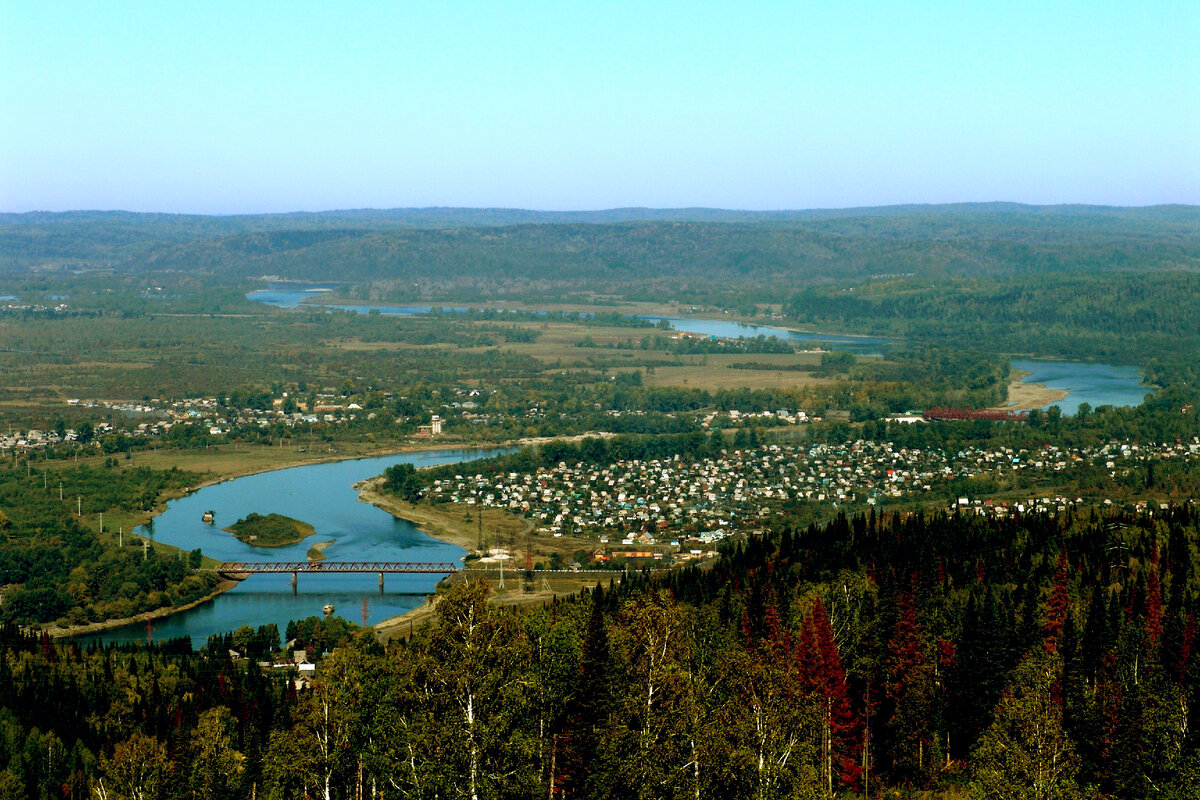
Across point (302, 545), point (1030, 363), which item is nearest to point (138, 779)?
point (302, 545)

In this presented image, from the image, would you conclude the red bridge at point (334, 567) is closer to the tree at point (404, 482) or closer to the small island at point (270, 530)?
the small island at point (270, 530)

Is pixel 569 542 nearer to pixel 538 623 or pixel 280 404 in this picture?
pixel 538 623

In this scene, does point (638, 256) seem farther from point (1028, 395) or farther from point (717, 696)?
point (717, 696)

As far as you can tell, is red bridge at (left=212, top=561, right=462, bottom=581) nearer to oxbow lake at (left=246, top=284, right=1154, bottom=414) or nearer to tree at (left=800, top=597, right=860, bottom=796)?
tree at (left=800, top=597, right=860, bottom=796)

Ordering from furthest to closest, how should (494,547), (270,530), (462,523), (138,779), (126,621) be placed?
(462,523)
(270,530)
(494,547)
(126,621)
(138,779)

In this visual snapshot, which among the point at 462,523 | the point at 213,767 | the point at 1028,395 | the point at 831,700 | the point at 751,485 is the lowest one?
the point at 462,523

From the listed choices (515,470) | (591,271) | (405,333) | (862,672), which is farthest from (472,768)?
(591,271)
